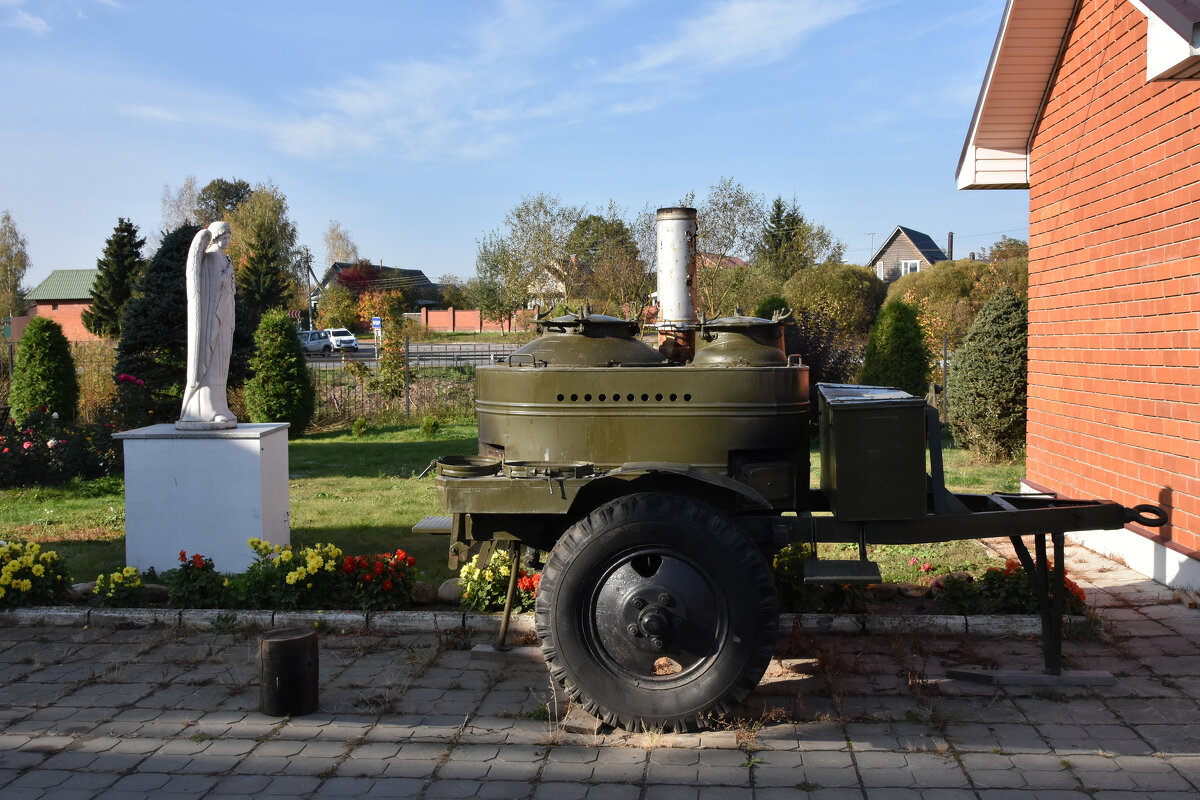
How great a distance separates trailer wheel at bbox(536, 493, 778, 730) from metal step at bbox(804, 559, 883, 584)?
20cm

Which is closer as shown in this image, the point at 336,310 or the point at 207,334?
the point at 207,334

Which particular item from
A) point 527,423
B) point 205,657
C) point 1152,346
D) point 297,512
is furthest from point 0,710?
point 1152,346

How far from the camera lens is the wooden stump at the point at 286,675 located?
14.3 ft

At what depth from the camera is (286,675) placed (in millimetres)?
4375

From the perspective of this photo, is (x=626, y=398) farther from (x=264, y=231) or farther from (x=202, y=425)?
(x=264, y=231)

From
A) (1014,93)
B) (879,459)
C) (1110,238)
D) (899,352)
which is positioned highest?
(1014,93)

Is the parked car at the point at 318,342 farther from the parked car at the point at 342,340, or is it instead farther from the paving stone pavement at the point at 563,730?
the paving stone pavement at the point at 563,730

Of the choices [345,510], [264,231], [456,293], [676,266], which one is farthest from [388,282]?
[676,266]

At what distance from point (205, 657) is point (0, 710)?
40.9 inches

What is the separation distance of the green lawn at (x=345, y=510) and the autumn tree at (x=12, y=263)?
169ft

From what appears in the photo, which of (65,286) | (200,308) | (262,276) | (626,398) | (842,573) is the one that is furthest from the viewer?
(65,286)

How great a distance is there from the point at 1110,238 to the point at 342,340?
125 feet

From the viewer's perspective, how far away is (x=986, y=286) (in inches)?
1272

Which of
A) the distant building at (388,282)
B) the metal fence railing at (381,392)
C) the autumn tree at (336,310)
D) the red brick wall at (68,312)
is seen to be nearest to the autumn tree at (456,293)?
the distant building at (388,282)
